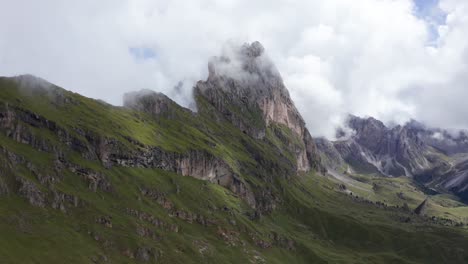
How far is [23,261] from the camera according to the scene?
191375 mm

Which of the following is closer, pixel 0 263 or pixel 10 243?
pixel 0 263

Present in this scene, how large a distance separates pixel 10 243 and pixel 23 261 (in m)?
12.6

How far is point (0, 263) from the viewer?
180500 mm

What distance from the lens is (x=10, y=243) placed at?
200 metres

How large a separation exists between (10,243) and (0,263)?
1989 centimetres

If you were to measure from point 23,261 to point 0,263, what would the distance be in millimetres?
11603
